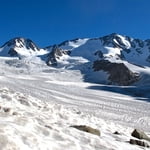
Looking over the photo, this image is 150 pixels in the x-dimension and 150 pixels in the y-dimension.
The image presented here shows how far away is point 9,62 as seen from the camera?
164m

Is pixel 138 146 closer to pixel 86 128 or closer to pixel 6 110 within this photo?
pixel 86 128

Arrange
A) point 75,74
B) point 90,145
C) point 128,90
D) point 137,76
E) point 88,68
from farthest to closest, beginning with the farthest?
1. point 88,68
2. point 75,74
3. point 137,76
4. point 128,90
5. point 90,145

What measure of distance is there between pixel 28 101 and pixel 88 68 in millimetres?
140576

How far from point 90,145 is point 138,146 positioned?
217 centimetres

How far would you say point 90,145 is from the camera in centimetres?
1120

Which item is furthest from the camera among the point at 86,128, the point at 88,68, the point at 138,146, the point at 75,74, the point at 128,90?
the point at 88,68

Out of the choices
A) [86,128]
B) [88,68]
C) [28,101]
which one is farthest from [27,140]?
[88,68]

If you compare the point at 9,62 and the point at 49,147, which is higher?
the point at 9,62

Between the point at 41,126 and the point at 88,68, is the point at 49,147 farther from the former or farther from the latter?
the point at 88,68

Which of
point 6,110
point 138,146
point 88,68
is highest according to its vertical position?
point 88,68

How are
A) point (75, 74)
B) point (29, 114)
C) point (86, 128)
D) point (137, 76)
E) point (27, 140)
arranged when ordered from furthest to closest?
point (75, 74), point (137, 76), point (29, 114), point (86, 128), point (27, 140)

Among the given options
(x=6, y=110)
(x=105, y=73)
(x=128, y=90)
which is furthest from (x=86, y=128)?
(x=105, y=73)

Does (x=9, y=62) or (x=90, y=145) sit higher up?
(x=9, y=62)

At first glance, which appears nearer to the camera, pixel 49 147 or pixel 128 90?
pixel 49 147
